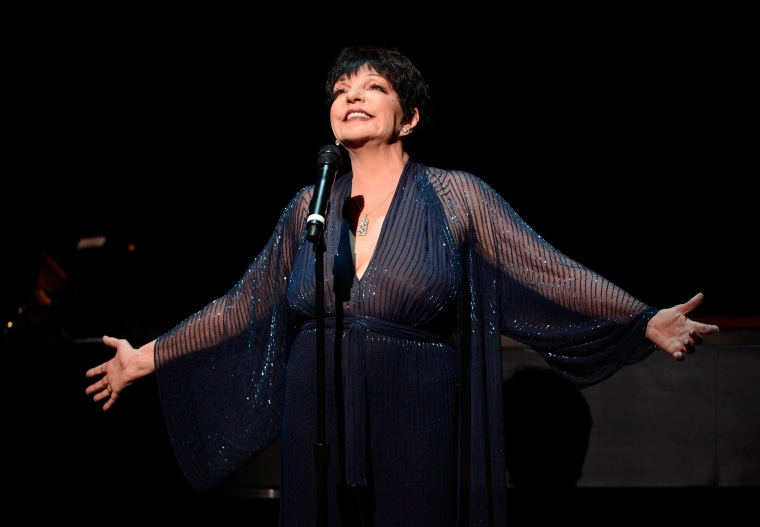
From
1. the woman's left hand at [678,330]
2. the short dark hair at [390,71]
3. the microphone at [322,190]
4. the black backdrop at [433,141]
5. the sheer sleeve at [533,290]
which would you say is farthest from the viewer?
the black backdrop at [433,141]

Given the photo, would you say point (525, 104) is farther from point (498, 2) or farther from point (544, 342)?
point (544, 342)

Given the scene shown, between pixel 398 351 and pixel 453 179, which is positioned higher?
pixel 453 179

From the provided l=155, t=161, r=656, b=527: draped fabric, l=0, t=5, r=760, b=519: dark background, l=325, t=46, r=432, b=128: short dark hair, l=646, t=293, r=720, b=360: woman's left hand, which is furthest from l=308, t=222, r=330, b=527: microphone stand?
l=0, t=5, r=760, b=519: dark background

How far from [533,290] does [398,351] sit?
0.40 m

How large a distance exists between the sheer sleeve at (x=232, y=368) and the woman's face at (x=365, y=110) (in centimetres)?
21

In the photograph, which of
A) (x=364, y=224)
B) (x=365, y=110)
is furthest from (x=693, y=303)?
(x=365, y=110)

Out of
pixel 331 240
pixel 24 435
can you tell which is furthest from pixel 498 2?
pixel 24 435

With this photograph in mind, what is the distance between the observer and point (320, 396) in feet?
4.51

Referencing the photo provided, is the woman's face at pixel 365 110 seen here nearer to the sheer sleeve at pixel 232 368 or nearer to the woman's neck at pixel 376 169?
the woman's neck at pixel 376 169

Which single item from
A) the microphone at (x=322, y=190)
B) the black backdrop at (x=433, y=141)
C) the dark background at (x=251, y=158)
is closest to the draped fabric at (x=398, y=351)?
the microphone at (x=322, y=190)

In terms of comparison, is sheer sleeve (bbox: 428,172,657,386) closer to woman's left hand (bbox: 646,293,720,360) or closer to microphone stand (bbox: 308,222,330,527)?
woman's left hand (bbox: 646,293,720,360)

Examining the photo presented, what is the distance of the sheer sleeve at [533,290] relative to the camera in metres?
1.69

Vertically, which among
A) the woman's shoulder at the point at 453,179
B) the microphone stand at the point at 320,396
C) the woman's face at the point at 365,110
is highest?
the woman's face at the point at 365,110

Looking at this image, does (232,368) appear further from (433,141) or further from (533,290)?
(433,141)
